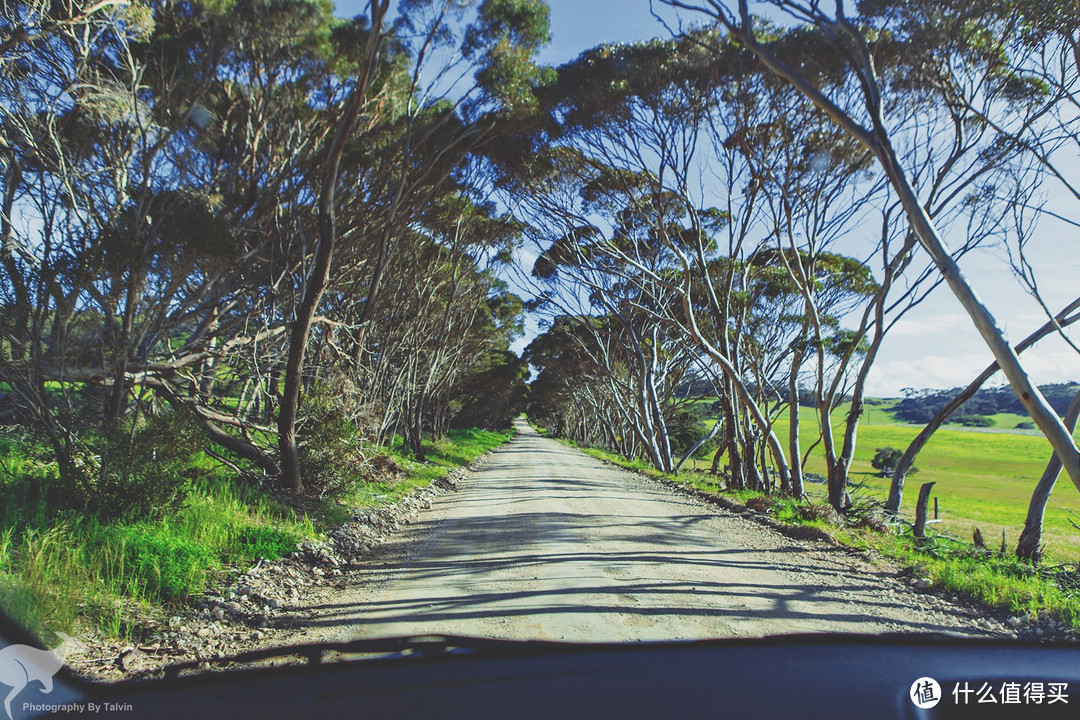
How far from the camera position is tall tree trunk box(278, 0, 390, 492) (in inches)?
309

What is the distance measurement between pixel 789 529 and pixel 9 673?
8.28 meters

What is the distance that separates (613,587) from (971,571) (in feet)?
12.3

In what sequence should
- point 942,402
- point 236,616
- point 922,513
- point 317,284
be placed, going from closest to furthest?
1. point 236,616
2. point 317,284
3. point 922,513
4. point 942,402

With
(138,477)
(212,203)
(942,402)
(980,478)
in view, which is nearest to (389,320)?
(212,203)

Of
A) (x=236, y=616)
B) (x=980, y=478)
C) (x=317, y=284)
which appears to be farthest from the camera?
(x=980, y=478)

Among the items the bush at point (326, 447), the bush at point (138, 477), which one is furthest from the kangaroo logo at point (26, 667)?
the bush at point (326, 447)

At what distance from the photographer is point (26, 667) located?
287 cm

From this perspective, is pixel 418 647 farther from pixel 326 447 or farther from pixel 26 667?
pixel 326 447

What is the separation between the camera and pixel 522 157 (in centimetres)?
1457

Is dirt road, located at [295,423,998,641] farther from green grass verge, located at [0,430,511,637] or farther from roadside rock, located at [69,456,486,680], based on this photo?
green grass verge, located at [0,430,511,637]

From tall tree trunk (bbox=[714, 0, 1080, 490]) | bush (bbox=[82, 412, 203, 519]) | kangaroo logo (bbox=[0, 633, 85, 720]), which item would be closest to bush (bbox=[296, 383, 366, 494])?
bush (bbox=[82, 412, 203, 519])

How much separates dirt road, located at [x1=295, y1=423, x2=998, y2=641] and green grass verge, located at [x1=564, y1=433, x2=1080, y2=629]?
369 mm

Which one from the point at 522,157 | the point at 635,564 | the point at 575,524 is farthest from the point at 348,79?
the point at 635,564

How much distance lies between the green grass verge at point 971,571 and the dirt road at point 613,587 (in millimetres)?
369
